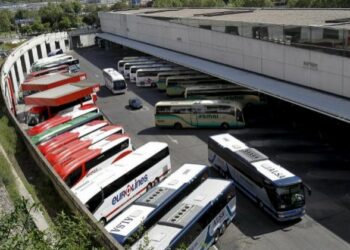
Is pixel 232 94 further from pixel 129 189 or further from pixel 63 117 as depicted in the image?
pixel 129 189

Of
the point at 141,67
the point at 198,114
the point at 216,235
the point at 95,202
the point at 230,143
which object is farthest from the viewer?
the point at 141,67

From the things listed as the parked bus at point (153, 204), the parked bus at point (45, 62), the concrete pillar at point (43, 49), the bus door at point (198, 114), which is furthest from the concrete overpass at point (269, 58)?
the concrete pillar at point (43, 49)

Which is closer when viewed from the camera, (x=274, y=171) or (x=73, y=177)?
(x=274, y=171)

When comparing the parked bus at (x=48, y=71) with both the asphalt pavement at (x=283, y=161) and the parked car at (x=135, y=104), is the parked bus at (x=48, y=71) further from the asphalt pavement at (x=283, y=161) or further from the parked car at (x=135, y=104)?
the parked car at (x=135, y=104)

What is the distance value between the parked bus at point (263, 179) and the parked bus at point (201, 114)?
6.47 meters

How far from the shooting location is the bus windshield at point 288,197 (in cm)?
1617

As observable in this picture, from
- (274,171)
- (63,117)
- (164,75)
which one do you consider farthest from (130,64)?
(274,171)

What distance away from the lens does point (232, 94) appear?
3069 centimetres

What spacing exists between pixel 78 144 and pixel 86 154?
6.50 ft

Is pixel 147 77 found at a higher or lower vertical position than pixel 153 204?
higher

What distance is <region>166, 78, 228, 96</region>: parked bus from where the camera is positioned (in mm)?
35256

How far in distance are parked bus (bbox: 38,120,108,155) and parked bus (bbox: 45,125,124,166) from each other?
42 centimetres

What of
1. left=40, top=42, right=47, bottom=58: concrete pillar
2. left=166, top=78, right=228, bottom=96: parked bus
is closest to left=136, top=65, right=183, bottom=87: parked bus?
left=166, top=78, right=228, bottom=96: parked bus

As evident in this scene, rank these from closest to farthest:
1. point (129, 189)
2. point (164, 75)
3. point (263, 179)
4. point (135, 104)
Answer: point (263, 179) → point (129, 189) → point (135, 104) → point (164, 75)
